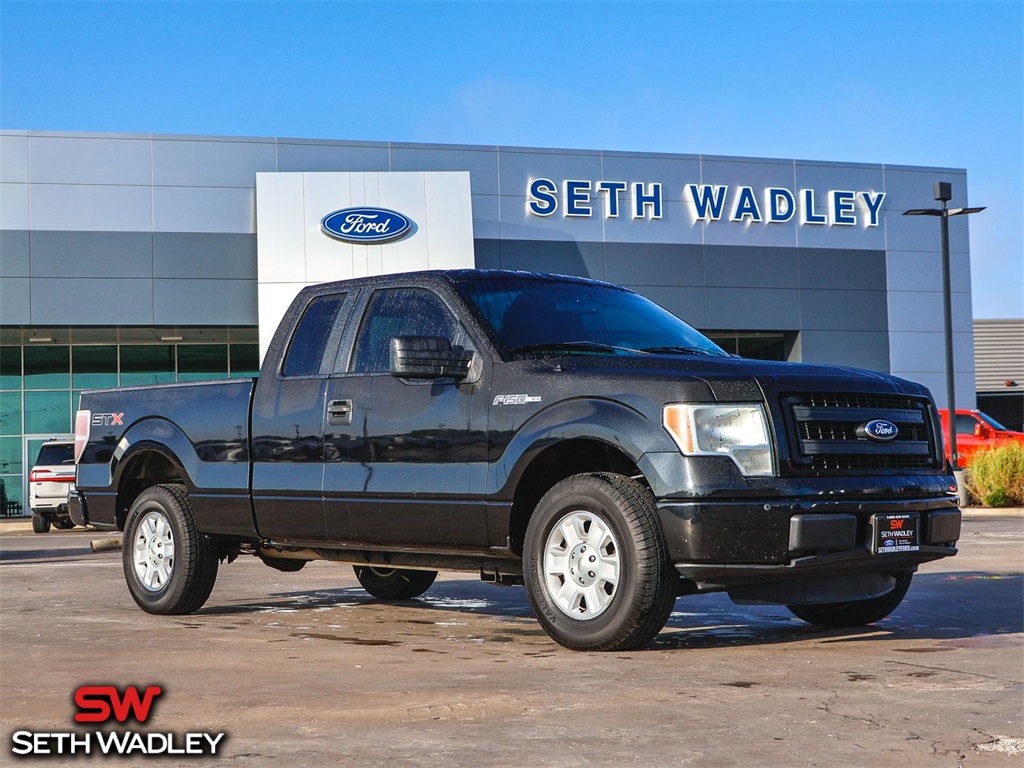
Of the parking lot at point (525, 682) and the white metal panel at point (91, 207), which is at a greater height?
the white metal panel at point (91, 207)

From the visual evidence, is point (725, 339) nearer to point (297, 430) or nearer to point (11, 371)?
point (11, 371)

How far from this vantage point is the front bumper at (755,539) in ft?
19.9

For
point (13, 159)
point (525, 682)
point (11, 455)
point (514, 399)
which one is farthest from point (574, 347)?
point (11, 455)

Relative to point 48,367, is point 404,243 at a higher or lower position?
higher

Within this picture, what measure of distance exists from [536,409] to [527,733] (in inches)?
95.0

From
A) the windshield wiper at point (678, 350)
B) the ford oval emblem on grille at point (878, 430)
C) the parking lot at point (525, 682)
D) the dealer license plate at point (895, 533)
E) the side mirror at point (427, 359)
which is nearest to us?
the parking lot at point (525, 682)

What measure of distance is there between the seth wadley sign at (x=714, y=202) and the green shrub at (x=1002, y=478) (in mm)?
14190

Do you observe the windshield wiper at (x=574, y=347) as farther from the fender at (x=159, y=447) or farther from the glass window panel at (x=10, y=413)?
the glass window panel at (x=10, y=413)

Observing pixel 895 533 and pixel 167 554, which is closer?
pixel 895 533

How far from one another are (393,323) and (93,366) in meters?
32.8

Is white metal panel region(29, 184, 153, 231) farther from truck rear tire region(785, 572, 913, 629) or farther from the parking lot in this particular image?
truck rear tire region(785, 572, 913, 629)

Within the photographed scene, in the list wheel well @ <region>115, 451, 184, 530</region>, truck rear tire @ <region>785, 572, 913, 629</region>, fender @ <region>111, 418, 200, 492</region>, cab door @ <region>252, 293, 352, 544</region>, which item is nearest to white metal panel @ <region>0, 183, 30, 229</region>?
wheel well @ <region>115, 451, 184, 530</region>

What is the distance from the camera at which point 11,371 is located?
125 ft

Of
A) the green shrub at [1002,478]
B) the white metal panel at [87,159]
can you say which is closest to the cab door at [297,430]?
the green shrub at [1002,478]
